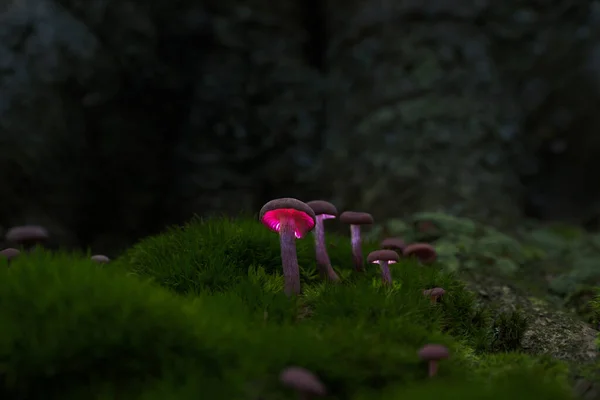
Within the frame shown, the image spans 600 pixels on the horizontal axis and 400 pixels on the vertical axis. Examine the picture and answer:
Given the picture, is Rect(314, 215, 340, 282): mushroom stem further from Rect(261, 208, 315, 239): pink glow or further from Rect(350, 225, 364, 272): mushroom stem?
Rect(350, 225, 364, 272): mushroom stem

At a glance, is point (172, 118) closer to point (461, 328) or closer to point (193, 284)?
point (193, 284)

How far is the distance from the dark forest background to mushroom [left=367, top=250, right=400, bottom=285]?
3.87m

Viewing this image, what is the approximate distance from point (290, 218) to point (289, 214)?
3 cm

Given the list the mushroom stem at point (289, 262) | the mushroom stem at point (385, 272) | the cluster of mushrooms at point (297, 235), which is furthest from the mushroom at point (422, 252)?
the mushroom stem at point (289, 262)

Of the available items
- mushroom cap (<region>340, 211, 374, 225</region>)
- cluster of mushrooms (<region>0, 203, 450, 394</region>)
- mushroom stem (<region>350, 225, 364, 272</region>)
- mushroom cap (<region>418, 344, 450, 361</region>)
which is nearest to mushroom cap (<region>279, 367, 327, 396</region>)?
mushroom cap (<region>418, 344, 450, 361</region>)

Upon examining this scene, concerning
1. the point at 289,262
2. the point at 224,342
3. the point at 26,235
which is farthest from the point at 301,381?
the point at 26,235

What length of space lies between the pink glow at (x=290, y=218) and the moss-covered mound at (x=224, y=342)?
403 mm

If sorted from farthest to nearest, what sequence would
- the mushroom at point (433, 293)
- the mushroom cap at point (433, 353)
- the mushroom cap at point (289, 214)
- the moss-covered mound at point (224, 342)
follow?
the mushroom at point (433, 293) < the mushroom cap at point (289, 214) < the mushroom cap at point (433, 353) < the moss-covered mound at point (224, 342)

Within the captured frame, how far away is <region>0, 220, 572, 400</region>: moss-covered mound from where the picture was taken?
2572 mm

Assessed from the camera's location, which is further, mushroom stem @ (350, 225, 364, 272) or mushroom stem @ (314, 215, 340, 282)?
mushroom stem @ (350, 225, 364, 272)

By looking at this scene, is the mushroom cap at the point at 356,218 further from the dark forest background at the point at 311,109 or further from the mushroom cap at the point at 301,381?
the dark forest background at the point at 311,109

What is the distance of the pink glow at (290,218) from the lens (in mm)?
3672

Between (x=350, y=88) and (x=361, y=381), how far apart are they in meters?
6.67

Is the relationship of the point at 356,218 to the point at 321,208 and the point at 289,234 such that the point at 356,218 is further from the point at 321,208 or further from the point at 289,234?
the point at 289,234
